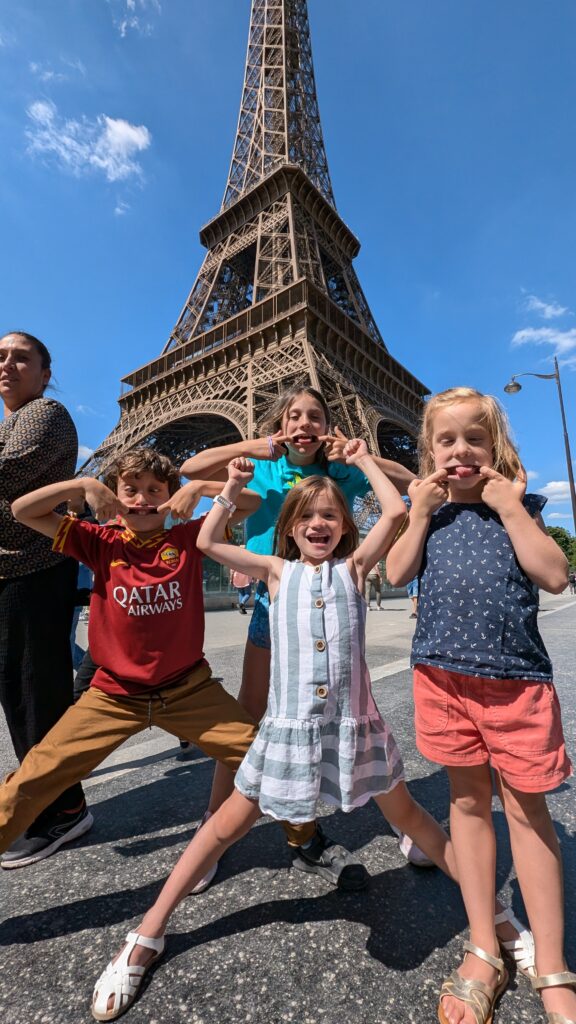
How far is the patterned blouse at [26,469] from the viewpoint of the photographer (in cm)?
180

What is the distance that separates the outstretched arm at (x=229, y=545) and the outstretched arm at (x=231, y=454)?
0.19m

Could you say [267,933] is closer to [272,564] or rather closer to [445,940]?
[445,940]

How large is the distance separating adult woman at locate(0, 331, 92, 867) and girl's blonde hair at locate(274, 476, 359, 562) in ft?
3.24

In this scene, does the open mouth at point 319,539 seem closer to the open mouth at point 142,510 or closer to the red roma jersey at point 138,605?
the red roma jersey at point 138,605

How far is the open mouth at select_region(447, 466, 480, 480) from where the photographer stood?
1.28 metres

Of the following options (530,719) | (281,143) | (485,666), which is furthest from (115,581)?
(281,143)

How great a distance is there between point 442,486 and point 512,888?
4.27ft

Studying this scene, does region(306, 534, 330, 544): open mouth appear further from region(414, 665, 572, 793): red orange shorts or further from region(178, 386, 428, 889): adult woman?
region(414, 665, 572, 793): red orange shorts

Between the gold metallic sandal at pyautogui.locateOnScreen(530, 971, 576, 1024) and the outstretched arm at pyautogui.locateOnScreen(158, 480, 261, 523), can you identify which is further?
the outstretched arm at pyautogui.locateOnScreen(158, 480, 261, 523)

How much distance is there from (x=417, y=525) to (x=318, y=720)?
61 centimetres

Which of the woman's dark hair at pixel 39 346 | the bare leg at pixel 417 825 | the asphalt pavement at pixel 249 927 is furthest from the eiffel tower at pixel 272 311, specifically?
the bare leg at pixel 417 825

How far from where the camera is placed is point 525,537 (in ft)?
3.90

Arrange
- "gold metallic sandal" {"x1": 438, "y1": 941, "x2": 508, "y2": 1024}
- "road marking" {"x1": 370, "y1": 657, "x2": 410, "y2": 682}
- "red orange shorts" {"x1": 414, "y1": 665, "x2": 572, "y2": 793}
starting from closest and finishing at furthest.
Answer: "gold metallic sandal" {"x1": 438, "y1": 941, "x2": 508, "y2": 1024}, "red orange shorts" {"x1": 414, "y1": 665, "x2": 572, "y2": 793}, "road marking" {"x1": 370, "y1": 657, "x2": 410, "y2": 682}

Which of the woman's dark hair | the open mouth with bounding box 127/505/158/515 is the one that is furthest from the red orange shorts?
the woman's dark hair
